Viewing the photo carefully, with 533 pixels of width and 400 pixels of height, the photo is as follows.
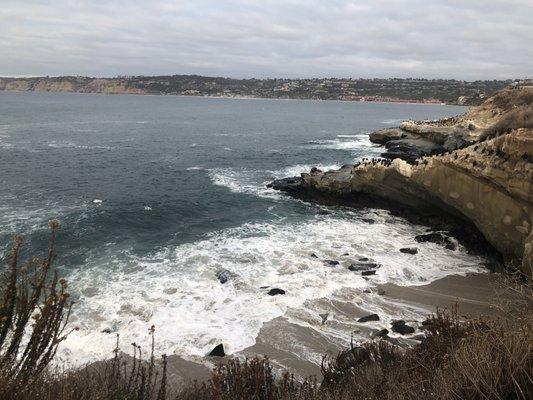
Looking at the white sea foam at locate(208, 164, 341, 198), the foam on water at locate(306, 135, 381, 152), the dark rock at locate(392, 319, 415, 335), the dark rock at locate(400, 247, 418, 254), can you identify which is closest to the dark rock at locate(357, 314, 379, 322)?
the dark rock at locate(392, 319, 415, 335)

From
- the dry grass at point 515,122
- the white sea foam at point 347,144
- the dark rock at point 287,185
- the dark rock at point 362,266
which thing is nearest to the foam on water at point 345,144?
the white sea foam at point 347,144

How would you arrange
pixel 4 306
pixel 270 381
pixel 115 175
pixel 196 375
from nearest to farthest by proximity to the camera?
pixel 4 306 < pixel 270 381 < pixel 196 375 < pixel 115 175

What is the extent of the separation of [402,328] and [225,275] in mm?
7744

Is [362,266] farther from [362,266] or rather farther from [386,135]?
[386,135]

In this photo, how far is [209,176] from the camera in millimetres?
39500

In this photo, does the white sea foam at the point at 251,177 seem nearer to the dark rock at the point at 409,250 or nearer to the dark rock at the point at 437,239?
the dark rock at the point at 437,239

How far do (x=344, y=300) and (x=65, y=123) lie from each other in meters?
78.5

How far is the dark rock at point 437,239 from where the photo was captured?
916 inches

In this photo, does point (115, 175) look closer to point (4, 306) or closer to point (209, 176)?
point (209, 176)

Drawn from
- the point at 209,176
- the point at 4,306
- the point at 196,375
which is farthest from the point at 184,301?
the point at 209,176

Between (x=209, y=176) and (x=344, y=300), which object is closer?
(x=344, y=300)

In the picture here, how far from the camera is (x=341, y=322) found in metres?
15.5

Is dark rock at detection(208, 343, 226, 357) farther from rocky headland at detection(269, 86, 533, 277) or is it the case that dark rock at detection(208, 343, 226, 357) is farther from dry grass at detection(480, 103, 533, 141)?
dry grass at detection(480, 103, 533, 141)

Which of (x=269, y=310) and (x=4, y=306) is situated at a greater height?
(x=4, y=306)
